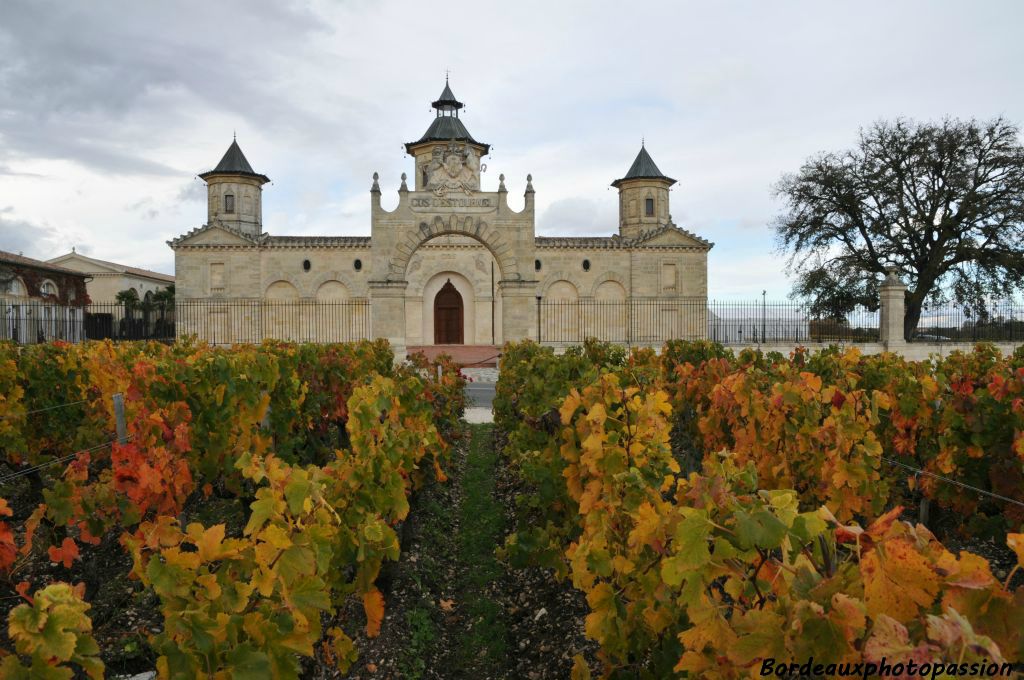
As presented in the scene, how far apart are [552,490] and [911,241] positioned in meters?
32.4

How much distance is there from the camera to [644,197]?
36.8 m

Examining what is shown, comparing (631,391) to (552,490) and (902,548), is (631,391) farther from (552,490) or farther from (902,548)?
(902,548)

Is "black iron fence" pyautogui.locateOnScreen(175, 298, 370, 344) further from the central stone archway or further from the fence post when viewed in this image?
the fence post

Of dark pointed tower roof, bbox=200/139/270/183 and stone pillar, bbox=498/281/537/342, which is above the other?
dark pointed tower roof, bbox=200/139/270/183

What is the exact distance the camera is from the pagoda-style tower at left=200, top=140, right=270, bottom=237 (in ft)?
117

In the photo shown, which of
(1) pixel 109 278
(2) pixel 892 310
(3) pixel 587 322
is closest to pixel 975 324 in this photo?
(2) pixel 892 310

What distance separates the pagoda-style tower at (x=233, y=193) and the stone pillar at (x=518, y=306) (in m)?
17.5

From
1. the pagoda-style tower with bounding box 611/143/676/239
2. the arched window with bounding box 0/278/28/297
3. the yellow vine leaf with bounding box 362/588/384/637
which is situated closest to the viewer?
the yellow vine leaf with bounding box 362/588/384/637

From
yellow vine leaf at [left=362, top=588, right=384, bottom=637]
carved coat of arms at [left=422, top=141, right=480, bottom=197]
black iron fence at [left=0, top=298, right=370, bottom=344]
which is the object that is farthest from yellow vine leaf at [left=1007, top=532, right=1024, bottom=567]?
black iron fence at [left=0, top=298, right=370, bottom=344]

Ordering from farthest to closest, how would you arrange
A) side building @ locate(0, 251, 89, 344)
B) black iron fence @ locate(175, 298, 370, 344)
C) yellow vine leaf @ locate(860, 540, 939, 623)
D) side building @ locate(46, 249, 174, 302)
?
side building @ locate(46, 249, 174, 302) → black iron fence @ locate(175, 298, 370, 344) → side building @ locate(0, 251, 89, 344) → yellow vine leaf @ locate(860, 540, 939, 623)

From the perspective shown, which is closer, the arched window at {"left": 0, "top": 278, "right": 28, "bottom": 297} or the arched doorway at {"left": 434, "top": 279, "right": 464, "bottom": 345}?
the arched window at {"left": 0, "top": 278, "right": 28, "bottom": 297}

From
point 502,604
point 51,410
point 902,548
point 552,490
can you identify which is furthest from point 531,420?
point 51,410

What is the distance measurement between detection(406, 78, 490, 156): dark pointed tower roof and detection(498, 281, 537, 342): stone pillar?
46.7 ft

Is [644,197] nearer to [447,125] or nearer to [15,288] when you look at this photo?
[447,125]
